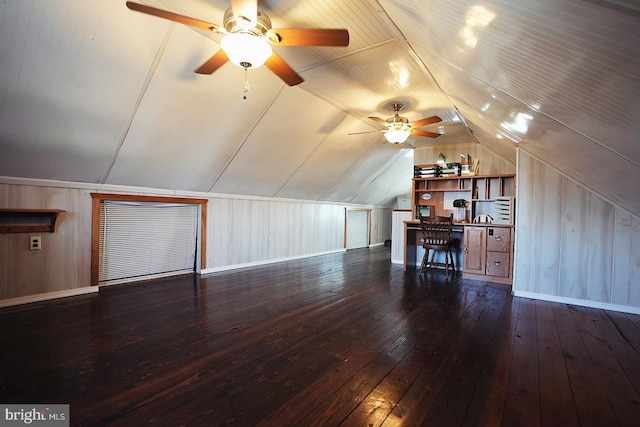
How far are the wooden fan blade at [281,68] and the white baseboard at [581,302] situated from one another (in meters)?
3.63

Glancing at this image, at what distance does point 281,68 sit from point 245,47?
1.62ft

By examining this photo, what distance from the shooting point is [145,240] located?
410cm

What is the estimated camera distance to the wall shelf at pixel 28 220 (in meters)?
2.88

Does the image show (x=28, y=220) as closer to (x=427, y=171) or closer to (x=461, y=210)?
(x=427, y=171)

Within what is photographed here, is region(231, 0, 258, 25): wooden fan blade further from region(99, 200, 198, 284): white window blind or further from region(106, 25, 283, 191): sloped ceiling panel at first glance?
region(99, 200, 198, 284): white window blind

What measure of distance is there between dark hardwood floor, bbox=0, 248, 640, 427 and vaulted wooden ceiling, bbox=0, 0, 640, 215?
51.9 inches

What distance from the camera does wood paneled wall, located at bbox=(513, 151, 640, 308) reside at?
3.08m

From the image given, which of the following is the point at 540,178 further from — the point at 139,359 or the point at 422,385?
the point at 139,359

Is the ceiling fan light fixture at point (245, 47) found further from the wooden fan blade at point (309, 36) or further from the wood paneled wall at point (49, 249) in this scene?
the wood paneled wall at point (49, 249)

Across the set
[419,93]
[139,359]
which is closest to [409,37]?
[419,93]

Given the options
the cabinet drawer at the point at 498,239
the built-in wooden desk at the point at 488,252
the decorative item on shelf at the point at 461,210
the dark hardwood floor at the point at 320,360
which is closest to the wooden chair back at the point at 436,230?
the built-in wooden desk at the point at 488,252

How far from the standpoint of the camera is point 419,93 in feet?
11.6

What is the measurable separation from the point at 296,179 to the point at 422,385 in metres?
4.28

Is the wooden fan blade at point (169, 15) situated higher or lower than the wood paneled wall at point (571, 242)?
higher
